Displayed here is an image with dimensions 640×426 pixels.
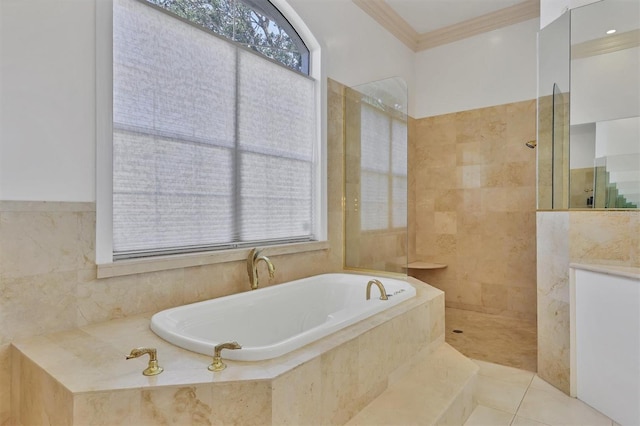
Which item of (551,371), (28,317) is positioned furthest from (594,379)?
(28,317)

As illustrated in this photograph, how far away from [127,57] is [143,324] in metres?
1.31

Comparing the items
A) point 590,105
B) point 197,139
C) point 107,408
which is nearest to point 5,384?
point 107,408

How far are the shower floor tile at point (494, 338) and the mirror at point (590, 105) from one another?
1.18m

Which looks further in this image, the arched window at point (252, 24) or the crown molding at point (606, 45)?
the crown molding at point (606, 45)

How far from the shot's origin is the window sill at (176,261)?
1.71m

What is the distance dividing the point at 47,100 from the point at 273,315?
1544 millimetres

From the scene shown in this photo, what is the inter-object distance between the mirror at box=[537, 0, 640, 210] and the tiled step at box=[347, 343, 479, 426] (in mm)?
1234

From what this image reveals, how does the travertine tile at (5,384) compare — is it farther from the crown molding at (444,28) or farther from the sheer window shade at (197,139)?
the crown molding at (444,28)

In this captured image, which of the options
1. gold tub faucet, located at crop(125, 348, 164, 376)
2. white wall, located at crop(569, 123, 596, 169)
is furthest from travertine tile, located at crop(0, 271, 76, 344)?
white wall, located at crop(569, 123, 596, 169)

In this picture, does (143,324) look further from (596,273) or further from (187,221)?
(596,273)

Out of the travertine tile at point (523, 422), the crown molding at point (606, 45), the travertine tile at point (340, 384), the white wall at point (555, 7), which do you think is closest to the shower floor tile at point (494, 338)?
the travertine tile at point (523, 422)

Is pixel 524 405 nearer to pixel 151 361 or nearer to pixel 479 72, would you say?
pixel 151 361

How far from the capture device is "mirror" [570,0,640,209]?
221 cm

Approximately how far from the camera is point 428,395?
170 cm
